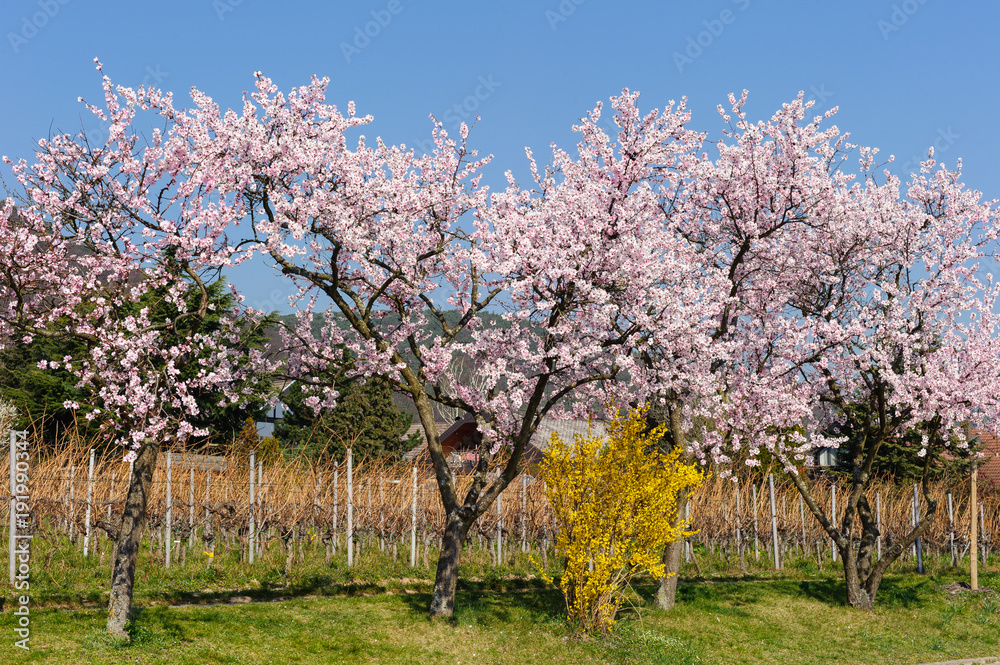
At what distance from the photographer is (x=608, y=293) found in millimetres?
12430

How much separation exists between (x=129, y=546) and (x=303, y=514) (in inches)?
243

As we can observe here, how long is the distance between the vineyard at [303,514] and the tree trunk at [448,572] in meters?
3.42

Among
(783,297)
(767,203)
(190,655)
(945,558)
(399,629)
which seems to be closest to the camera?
(190,655)

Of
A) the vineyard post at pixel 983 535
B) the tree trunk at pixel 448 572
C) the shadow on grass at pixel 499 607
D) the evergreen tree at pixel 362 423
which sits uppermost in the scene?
the evergreen tree at pixel 362 423

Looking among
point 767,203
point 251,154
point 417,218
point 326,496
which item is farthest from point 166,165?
point 767,203

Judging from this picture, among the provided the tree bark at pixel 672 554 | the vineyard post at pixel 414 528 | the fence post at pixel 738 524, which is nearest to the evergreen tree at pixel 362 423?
the fence post at pixel 738 524

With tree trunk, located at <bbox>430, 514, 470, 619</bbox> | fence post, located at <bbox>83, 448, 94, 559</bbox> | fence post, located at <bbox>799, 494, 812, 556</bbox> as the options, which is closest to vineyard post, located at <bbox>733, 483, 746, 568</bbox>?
fence post, located at <bbox>799, 494, 812, 556</bbox>

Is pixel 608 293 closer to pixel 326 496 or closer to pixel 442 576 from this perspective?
pixel 442 576

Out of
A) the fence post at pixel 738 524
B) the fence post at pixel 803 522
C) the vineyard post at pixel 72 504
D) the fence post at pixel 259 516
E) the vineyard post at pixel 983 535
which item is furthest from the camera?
the vineyard post at pixel 983 535

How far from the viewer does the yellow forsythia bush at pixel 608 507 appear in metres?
12.1

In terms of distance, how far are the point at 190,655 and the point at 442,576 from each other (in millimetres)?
3986

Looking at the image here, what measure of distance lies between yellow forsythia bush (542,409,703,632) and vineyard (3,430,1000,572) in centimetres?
533

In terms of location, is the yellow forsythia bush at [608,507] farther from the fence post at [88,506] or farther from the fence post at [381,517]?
the fence post at [88,506]

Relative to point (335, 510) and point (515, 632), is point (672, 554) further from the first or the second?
point (335, 510)
